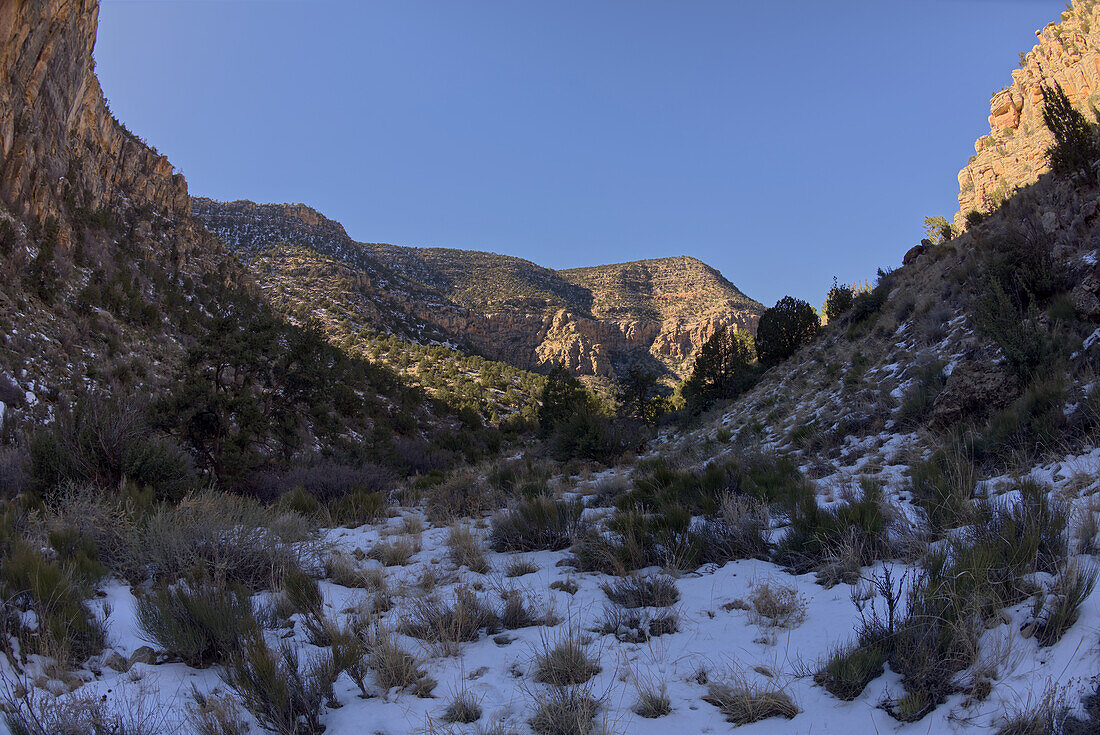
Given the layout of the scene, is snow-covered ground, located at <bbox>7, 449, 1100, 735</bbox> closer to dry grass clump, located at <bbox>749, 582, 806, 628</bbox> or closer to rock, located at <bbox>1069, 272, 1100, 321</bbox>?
dry grass clump, located at <bbox>749, 582, 806, 628</bbox>

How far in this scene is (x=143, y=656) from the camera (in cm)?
263

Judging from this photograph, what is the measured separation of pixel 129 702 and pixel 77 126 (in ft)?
93.1

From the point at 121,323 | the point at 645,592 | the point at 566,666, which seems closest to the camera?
the point at 566,666

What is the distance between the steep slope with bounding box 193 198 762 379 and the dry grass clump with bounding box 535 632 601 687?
3564 centimetres

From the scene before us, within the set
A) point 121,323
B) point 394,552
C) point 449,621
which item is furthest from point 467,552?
point 121,323

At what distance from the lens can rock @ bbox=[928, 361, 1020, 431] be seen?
6.12 m

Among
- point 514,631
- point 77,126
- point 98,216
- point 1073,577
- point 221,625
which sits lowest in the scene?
point 514,631

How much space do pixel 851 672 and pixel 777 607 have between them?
0.85 m

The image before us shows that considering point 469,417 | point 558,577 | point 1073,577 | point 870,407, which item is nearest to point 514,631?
point 558,577

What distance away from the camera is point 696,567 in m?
4.00

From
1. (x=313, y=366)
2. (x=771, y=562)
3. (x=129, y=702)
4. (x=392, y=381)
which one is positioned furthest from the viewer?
(x=392, y=381)

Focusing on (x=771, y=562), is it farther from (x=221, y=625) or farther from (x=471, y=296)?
(x=471, y=296)

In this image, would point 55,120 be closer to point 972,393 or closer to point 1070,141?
point 972,393

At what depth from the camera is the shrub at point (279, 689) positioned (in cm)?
218
